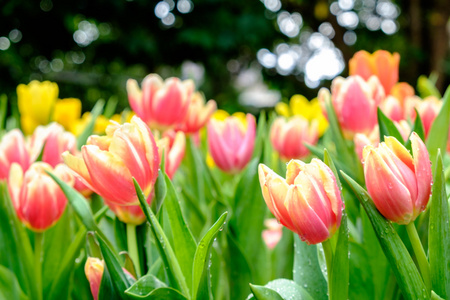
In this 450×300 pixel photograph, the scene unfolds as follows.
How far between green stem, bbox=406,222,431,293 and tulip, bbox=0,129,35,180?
0.45 m

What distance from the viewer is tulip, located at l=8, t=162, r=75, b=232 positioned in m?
0.47

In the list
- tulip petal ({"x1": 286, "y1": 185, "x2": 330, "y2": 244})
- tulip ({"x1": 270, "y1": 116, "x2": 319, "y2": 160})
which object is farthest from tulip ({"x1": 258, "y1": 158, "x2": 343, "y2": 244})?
tulip ({"x1": 270, "y1": 116, "x2": 319, "y2": 160})

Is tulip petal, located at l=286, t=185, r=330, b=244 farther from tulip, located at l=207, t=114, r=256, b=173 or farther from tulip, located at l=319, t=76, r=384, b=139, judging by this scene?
tulip, located at l=207, t=114, r=256, b=173

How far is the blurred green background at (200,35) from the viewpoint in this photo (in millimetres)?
4258

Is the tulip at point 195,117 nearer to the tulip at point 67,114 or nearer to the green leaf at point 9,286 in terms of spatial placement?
the green leaf at point 9,286

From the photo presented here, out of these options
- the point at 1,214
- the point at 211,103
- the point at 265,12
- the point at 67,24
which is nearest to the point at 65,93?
the point at 67,24

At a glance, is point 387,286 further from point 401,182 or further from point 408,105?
point 408,105

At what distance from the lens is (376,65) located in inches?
28.9

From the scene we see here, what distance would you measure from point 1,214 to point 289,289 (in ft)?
0.96

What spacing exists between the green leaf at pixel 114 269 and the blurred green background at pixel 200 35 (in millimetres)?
3587

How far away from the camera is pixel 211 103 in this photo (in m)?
0.87

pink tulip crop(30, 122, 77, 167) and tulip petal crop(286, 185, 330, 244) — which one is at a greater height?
tulip petal crop(286, 185, 330, 244)

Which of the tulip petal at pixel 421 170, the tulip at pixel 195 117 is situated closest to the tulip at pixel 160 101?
the tulip at pixel 195 117

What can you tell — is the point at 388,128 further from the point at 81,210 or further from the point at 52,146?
the point at 52,146
